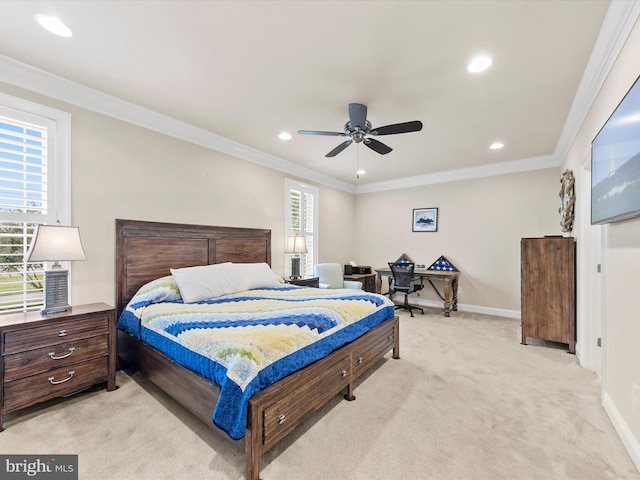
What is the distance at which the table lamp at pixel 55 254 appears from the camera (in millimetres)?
2141

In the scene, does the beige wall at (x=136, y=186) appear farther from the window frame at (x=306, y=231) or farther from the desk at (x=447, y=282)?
the desk at (x=447, y=282)

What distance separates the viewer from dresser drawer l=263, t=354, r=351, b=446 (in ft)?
5.27

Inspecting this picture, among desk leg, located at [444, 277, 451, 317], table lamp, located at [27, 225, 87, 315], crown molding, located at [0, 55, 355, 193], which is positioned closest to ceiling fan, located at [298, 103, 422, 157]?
crown molding, located at [0, 55, 355, 193]

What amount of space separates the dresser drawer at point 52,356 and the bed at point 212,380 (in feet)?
0.91

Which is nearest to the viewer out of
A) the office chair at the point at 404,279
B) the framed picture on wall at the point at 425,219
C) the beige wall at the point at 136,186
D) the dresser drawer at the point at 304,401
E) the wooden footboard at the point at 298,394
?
the wooden footboard at the point at 298,394

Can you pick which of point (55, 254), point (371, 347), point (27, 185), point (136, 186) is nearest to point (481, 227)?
point (371, 347)

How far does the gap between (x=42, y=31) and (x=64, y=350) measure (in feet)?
7.49

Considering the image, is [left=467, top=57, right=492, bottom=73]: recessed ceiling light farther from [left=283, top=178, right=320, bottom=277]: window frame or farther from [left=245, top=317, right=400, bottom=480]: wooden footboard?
[left=283, top=178, right=320, bottom=277]: window frame

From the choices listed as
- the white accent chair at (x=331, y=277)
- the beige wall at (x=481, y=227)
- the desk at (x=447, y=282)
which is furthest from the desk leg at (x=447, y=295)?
the white accent chair at (x=331, y=277)

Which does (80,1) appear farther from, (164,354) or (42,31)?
(164,354)

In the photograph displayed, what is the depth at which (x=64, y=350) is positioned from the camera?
7.18ft

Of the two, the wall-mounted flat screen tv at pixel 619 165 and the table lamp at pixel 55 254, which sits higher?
the wall-mounted flat screen tv at pixel 619 165

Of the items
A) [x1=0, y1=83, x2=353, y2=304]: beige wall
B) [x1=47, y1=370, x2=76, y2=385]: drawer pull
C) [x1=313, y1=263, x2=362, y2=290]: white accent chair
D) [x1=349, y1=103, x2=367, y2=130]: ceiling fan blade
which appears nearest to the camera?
[x1=47, y1=370, x2=76, y2=385]: drawer pull

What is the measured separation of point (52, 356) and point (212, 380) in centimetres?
141
